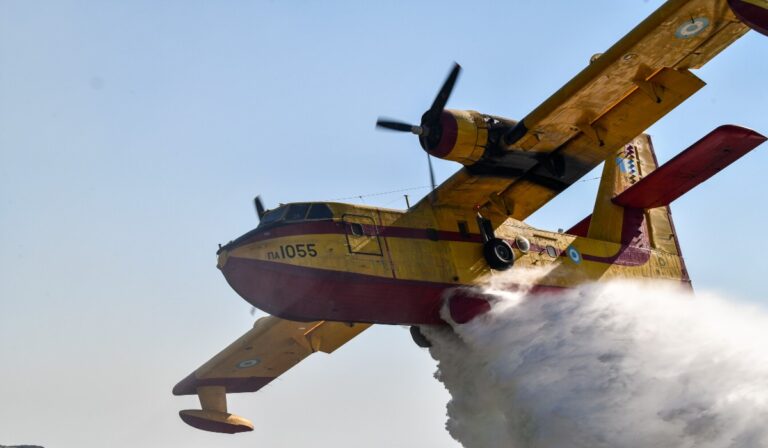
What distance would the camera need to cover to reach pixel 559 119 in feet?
54.5

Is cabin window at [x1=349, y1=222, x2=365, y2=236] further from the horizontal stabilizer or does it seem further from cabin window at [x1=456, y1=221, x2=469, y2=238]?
the horizontal stabilizer

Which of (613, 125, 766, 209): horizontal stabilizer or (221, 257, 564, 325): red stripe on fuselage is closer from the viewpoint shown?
(221, 257, 564, 325): red stripe on fuselage

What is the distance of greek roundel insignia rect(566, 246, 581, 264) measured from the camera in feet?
62.9

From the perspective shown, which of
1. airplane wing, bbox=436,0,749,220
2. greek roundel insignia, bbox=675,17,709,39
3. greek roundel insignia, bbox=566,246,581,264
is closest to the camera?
greek roundel insignia, bbox=675,17,709,39

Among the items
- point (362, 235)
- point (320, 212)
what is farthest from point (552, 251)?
point (320, 212)

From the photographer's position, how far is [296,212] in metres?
16.3

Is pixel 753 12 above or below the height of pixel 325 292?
above

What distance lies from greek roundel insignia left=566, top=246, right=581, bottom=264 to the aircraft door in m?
4.53

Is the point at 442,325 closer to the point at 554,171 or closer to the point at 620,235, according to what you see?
the point at 554,171

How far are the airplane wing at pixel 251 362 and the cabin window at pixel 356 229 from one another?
4556 millimetres

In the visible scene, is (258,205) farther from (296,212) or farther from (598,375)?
(598,375)

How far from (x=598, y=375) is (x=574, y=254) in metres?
3.06

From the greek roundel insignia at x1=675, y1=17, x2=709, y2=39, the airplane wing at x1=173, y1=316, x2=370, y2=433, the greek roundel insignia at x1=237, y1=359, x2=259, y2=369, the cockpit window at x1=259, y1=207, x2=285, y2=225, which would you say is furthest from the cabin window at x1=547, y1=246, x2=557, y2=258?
the greek roundel insignia at x1=237, y1=359, x2=259, y2=369

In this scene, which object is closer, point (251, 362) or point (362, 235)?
point (362, 235)
